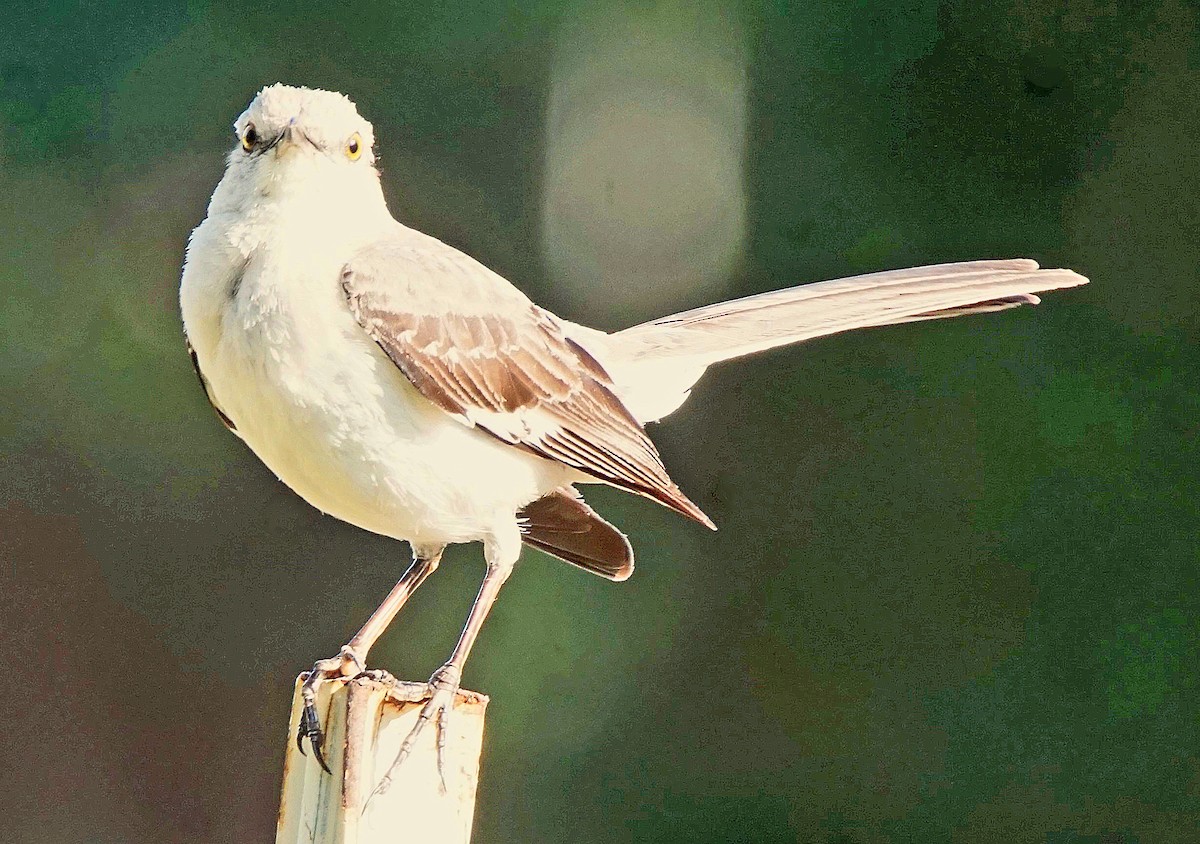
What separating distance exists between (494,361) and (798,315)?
0.74m

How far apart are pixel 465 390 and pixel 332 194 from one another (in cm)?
40

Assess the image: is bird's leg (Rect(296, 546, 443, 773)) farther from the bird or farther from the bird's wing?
the bird's wing

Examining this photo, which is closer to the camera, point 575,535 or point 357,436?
point 357,436

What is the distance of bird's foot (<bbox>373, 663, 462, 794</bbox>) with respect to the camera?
6.42ft

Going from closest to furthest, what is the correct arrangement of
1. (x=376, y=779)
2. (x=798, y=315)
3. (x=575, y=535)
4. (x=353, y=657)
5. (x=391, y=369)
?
(x=376, y=779) → (x=391, y=369) → (x=353, y=657) → (x=575, y=535) → (x=798, y=315)

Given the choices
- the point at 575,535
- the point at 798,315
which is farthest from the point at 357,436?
the point at 798,315

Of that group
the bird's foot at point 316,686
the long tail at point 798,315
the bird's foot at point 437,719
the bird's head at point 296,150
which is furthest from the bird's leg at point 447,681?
the bird's head at point 296,150

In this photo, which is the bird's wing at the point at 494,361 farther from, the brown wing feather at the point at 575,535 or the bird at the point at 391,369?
the brown wing feather at the point at 575,535

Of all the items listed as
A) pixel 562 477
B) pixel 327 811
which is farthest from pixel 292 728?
pixel 562 477

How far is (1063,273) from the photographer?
280 cm

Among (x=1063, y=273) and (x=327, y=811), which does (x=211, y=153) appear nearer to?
(x=1063, y=273)

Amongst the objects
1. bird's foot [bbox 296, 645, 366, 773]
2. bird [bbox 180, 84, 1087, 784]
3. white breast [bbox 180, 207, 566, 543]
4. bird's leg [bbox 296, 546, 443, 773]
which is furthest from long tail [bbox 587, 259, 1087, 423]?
bird's foot [bbox 296, 645, 366, 773]

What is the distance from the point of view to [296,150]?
2.35 meters

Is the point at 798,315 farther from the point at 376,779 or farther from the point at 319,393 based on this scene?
the point at 376,779
